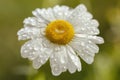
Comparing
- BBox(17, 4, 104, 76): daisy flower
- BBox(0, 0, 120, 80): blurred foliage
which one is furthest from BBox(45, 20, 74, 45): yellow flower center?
BBox(0, 0, 120, 80): blurred foliage

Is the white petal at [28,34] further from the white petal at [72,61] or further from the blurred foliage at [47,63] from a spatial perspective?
the blurred foliage at [47,63]

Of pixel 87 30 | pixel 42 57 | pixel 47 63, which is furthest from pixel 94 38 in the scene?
pixel 47 63

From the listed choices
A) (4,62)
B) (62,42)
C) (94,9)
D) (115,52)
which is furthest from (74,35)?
(94,9)

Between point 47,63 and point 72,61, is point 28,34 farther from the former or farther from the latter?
point 47,63

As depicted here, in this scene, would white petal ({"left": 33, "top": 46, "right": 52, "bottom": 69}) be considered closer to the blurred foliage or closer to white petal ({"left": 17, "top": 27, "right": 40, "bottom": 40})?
white petal ({"left": 17, "top": 27, "right": 40, "bottom": 40})

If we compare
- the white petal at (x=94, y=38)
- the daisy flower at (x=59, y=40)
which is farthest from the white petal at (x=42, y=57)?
the white petal at (x=94, y=38)

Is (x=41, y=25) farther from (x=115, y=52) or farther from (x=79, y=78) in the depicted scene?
(x=115, y=52)
